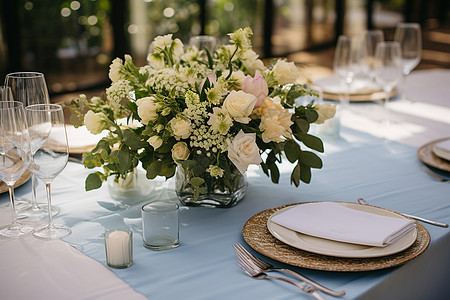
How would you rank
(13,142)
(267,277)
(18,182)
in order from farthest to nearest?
(18,182) < (13,142) < (267,277)

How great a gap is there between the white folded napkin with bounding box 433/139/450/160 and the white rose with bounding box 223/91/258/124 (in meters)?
0.74

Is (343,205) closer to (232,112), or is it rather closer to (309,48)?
(232,112)

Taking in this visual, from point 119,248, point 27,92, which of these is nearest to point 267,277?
point 119,248

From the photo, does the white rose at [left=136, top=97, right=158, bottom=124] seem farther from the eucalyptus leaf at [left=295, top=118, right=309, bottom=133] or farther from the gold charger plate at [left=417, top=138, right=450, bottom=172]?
the gold charger plate at [left=417, top=138, right=450, bottom=172]

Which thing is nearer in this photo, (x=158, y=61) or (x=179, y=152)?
(x=179, y=152)

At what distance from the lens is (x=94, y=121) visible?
126cm

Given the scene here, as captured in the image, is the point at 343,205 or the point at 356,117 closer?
the point at 343,205

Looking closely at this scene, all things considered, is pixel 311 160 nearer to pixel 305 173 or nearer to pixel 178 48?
pixel 305 173

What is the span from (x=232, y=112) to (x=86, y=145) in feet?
2.13

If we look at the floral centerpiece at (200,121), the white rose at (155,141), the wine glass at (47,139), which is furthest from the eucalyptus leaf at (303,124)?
the wine glass at (47,139)

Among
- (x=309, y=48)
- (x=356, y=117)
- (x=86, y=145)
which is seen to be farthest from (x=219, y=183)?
(x=309, y=48)

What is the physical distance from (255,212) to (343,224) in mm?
233

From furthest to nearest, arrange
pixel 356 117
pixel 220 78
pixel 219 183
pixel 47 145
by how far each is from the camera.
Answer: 1. pixel 356 117
2. pixel 219 183
3. pixel 220 78
4. pixel 47 145

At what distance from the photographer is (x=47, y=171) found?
113 cm
